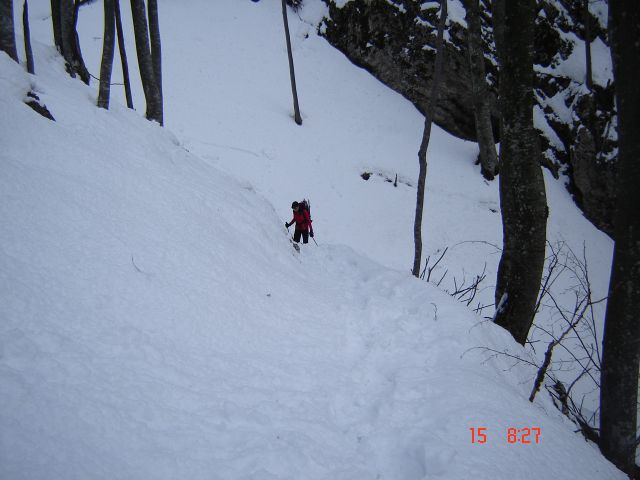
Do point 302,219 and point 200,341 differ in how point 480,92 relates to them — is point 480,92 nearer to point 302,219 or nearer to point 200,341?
point 302,219

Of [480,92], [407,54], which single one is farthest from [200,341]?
[407,54]

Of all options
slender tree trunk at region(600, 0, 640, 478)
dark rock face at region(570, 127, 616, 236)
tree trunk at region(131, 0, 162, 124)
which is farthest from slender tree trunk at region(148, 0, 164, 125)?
dark rock face at region(570, 127, 616, 236)

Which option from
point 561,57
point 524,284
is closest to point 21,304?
point 524,284

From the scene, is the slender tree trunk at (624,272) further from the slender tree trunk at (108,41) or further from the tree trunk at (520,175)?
the slender tree trunk at (108,41)

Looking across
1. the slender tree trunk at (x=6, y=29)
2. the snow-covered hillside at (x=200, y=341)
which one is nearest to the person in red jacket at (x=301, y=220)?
the snow-covered hillside at (x=200, y=341)

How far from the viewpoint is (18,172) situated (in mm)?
3340

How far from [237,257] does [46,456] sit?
2909 mm

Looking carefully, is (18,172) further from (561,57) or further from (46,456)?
(561,57)

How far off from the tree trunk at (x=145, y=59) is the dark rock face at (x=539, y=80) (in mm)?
12697

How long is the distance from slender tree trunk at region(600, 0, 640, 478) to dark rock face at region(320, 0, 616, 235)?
44.5ft

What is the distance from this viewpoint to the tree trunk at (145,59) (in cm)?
690

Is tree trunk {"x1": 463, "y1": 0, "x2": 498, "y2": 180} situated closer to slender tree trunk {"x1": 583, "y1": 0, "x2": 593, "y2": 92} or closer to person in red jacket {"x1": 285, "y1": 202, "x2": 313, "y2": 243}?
slender tree trunk {"x1": 583, "y1": 0, "x2": 593, "y2": 92}

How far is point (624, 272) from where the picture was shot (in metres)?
2.84

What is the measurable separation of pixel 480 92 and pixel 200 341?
1376 centimetres
